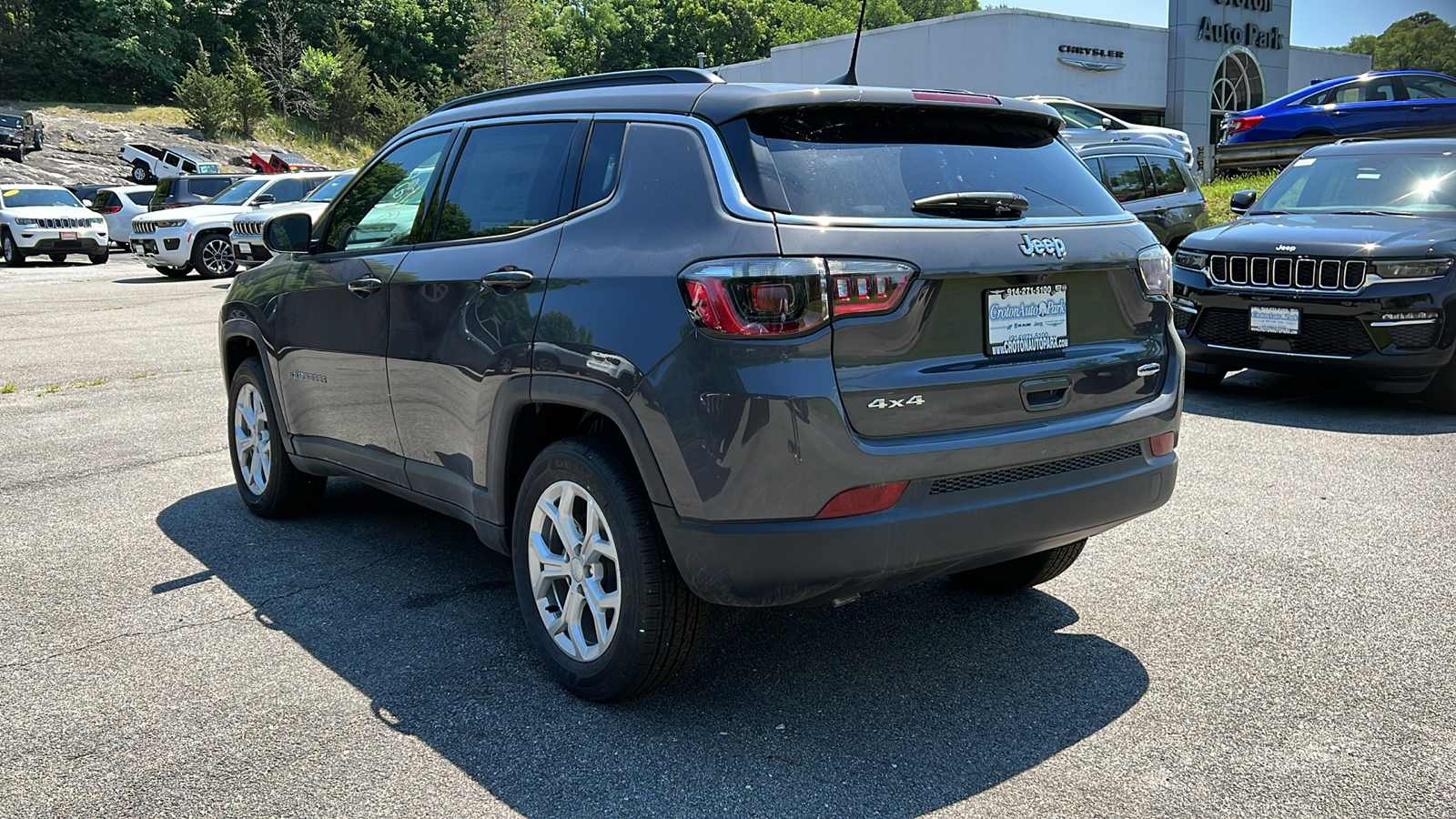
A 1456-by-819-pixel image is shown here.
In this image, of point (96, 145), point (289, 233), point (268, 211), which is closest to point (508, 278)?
point (289, 233)

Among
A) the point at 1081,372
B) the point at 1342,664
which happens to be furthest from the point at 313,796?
the point at 1342,664

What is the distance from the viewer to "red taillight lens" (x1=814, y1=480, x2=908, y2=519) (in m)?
3.11

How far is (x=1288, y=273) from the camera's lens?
816cm

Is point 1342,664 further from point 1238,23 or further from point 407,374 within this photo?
point 1238,23

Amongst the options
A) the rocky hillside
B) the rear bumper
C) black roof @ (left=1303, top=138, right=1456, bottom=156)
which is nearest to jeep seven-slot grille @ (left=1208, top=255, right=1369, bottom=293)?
black roof @ (left=1303, top=138, right=1456, bottom=156)

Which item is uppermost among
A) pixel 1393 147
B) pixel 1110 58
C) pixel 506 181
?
pixel 1110 58

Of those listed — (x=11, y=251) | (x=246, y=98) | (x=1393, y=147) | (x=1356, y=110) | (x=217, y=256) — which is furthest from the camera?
(x=246, y=98)

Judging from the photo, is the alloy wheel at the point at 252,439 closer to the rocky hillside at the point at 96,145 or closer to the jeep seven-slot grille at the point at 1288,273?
the jeep seven-slot grille at the point at 1288,273

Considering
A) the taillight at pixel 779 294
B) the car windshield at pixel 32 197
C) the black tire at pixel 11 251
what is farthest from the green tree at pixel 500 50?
the taillight at pixel 779 294

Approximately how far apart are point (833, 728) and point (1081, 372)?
125 cm

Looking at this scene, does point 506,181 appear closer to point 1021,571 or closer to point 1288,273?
point 1021,571

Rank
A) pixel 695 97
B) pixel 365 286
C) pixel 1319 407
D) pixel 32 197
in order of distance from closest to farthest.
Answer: pixel 695 97, pixel 365 286, pixel 1319 407, pixel 32 197

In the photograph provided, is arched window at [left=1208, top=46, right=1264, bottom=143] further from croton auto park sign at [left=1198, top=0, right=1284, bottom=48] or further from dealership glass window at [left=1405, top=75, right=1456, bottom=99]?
dealership glass window at [left=1405, top=75, right=1456, bottom=99]

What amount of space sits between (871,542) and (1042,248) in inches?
39.8
